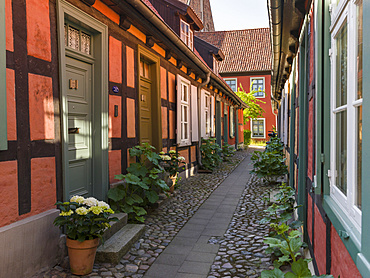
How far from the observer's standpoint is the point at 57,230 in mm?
3127

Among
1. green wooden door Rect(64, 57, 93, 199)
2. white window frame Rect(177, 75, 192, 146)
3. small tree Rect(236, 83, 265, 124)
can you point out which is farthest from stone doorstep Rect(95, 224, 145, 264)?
small tree Rect(236, 83, 265, 124)

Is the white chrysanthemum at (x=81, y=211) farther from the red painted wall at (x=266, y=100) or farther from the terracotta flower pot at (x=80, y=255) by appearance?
the red painted wall at (x=266, y=100)

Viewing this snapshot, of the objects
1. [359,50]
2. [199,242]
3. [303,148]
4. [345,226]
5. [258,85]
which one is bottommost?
[199,242]

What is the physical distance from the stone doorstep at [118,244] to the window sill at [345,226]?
6.86ft

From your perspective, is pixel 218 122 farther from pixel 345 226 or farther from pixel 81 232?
pixel 345 226

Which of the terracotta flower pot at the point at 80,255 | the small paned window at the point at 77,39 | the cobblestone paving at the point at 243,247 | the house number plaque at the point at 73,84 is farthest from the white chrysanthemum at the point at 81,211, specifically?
the small paned window at the point at 77,39

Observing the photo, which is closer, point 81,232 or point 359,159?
point 359,159

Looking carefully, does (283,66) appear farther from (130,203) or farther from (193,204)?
(130,203)

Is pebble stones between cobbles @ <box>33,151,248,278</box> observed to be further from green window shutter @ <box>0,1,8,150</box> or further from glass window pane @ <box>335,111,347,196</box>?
glass window pane @ <box>335,111,347,196</box>

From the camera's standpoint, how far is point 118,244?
3.43m

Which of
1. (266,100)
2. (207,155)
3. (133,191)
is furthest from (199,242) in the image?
(266,100)

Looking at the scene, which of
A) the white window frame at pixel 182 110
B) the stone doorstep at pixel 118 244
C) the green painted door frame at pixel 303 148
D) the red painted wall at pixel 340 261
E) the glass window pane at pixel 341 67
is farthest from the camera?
the white window frame at pixel 182 110

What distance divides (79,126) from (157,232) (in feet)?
5.30

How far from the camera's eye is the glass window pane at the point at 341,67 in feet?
5.55
